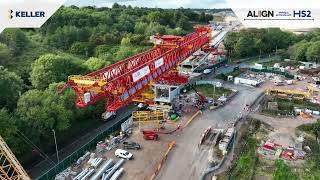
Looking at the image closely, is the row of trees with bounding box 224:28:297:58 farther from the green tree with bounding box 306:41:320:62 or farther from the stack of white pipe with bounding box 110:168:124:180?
the stack of white pipe with bounding box 110:168:124:180

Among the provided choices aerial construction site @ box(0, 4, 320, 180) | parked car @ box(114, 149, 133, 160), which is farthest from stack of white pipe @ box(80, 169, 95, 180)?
parked car @ box(114, 149, 133, 160)

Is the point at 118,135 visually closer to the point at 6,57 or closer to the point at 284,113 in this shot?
the point at 284,113

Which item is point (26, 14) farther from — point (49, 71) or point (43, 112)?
point (49, 71)

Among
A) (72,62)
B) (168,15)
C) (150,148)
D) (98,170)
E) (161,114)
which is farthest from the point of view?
(168,15)

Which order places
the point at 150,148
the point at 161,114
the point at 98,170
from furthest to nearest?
the point at 161,114, the point at 150,148, the point at 98,170

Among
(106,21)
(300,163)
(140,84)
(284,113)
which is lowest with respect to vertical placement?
(300,163)

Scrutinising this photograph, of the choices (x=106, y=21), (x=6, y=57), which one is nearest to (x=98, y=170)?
(x=6, y=57)

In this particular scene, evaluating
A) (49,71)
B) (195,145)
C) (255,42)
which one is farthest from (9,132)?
(255,42)
